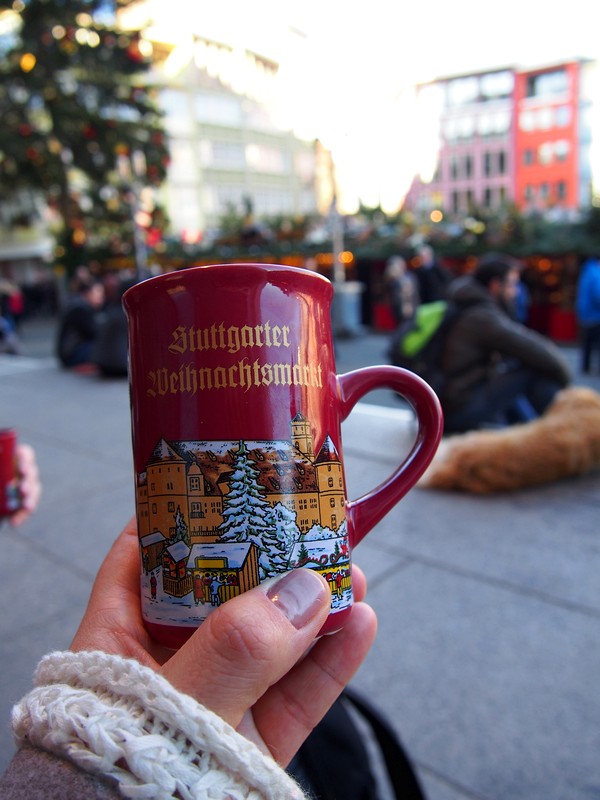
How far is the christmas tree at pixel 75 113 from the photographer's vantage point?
16.8 metres

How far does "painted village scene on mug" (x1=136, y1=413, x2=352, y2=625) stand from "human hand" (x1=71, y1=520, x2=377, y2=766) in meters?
0.03

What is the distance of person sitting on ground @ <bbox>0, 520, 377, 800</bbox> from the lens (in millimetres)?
663

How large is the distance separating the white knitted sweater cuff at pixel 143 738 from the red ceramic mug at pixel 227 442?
131 mm

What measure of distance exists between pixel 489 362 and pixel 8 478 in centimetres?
402

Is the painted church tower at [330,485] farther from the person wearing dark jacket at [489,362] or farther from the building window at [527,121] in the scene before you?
the building window at [527,121]

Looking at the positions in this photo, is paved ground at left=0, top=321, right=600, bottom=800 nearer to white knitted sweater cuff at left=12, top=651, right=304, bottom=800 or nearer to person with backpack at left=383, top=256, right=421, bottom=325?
white knitted sweater cuff at left=12, top=651, right=304, bottom=800

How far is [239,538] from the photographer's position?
0.82 meters

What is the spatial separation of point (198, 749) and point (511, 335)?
4.65 meters

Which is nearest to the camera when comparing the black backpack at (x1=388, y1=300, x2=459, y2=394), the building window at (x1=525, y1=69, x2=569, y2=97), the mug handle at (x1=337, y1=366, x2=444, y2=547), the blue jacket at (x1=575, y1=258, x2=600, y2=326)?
the mug handle at (x1=337, y1=366, x2=444, y2=547)

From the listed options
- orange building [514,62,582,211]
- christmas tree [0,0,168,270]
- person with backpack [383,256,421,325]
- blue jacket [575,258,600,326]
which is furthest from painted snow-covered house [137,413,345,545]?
orange building [514,62,582,211]

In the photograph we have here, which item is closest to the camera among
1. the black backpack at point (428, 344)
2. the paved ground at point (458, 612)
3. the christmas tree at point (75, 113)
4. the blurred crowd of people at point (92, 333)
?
the paved ground at point (458, 612)

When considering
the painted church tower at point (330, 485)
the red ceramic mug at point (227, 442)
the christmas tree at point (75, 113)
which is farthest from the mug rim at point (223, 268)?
the christmas tree at point (75, 113)

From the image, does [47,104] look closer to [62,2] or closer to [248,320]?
[62,2]

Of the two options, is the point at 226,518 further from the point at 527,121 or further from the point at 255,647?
the point at 527,121
